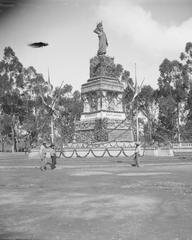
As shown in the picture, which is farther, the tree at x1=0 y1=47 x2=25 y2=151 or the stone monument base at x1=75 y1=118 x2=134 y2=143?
the tree at x1=0 y1=47 x2=25 y2=151

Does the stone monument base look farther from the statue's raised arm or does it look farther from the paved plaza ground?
the paved plaza ground

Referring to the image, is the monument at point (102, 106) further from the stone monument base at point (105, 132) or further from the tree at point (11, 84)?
the tree at point (11, 84)

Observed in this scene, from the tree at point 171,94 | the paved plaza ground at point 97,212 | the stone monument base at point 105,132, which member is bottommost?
the paved plaza ground at point 97,212

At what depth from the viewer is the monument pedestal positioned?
4544cm

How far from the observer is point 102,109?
154ft

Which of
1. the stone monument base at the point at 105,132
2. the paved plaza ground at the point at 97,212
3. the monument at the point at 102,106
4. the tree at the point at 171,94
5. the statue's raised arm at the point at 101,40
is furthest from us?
the tree at the point at 171,94

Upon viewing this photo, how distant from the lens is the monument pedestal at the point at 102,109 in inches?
1789

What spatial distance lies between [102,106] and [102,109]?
1.62 feet

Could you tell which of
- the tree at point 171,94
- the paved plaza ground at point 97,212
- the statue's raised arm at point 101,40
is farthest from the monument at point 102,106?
the paved plaza ground at point 97,212

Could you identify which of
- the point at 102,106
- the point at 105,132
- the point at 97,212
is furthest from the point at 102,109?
the point at 97,212

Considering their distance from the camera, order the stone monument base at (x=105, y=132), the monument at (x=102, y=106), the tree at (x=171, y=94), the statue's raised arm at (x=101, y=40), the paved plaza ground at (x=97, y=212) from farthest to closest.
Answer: the tree at (x=171, y=94), the statue's raised arm at (x=101, y=40), the monument at (x=102, y=106), the stone monument base at (x=105, y=132), the paved plaza ground at (x=97, y=212)

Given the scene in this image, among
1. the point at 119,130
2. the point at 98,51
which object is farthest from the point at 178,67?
the point at 119,130

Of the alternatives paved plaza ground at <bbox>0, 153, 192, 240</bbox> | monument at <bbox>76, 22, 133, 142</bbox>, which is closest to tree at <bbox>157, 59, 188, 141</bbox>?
monument at <bbox>76, 22, 133, 142</bbox>

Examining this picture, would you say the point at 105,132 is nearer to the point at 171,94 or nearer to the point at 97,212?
the point at 171,94
